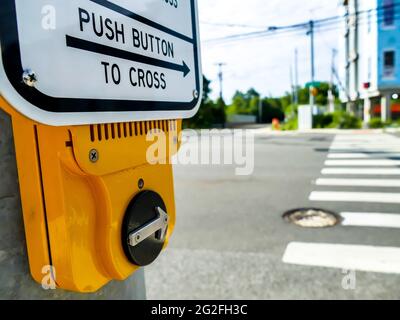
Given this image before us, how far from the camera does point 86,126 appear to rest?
66 cm

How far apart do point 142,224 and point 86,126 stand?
0.96 feet

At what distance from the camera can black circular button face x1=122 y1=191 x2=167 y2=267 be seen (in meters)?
0.78

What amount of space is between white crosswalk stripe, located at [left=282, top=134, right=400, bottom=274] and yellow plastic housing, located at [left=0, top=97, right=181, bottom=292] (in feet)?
9.10

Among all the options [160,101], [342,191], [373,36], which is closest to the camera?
[160,101]

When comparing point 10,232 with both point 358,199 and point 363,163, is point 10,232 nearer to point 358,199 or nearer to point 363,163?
point 358,199

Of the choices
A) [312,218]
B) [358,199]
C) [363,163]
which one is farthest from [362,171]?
[312,218]

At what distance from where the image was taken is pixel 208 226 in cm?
429

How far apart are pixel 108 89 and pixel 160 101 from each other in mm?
202

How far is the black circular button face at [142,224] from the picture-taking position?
78cm

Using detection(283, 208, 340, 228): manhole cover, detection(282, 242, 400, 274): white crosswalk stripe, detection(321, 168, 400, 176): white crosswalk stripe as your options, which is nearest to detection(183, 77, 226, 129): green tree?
detection(321, 168, 400, 176): white crosswalk stripe

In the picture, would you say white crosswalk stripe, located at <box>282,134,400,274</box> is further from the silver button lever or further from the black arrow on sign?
the black arrow on sign

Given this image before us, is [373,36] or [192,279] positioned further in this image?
[373,36]

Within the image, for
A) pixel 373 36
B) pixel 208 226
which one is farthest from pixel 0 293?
pixel 373 36
